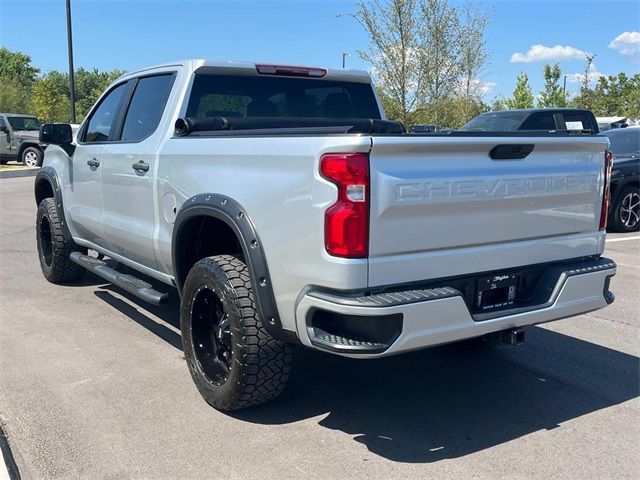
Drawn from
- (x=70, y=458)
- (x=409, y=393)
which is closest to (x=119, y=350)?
(x=70, y=458)

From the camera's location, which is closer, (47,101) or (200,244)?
(200,244)

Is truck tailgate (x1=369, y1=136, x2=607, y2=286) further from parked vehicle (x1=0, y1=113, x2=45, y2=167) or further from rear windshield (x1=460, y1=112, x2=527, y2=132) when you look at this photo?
parked vehicle (x1=0, y1=113, x2=45, y2=167)

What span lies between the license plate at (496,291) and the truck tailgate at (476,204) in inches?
3.1

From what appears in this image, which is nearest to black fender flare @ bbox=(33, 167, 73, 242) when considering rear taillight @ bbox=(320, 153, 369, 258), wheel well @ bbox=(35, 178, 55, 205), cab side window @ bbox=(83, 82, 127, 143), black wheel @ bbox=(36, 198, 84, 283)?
black wheel @ bbox=(36, 198, 84, 283)

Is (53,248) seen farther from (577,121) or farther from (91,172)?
(577,121)

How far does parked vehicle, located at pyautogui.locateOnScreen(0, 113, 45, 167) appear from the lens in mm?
22359

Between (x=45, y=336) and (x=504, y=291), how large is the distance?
357 cm

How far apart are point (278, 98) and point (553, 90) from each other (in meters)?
33.0

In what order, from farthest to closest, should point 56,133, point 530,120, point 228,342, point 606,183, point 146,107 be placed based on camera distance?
point 530,120 < point 56,133 < point 146,107 < point 606,183 < point 228,342

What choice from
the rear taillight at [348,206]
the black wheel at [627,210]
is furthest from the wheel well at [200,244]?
the black wheel at [627,210]

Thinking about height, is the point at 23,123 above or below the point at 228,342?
above

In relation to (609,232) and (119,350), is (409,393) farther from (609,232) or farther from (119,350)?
(609,232)

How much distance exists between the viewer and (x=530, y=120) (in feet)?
36.3

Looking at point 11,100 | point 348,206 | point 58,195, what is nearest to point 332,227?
point 348,206
